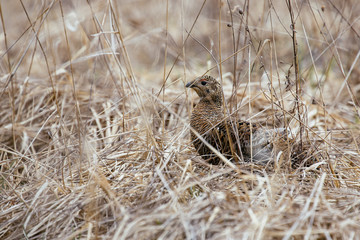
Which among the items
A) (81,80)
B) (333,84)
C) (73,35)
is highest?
(73,35)

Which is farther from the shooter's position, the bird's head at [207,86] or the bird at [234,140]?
the bird's head at [207,86]

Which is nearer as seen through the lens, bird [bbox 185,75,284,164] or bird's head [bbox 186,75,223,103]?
bird [bbox 185,75,284,164]

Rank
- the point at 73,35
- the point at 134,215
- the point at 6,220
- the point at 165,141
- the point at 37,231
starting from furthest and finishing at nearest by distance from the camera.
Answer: the point at 73,35
the point at 165,141
the point at 6,220
the point at 37,231
the point at 134,215

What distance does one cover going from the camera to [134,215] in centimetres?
193

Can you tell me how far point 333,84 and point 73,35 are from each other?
3.23m

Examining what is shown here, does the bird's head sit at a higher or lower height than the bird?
higher

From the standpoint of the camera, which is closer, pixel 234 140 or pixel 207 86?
pixel 234 140

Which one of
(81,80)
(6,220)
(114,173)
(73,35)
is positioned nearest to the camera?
(6,220)

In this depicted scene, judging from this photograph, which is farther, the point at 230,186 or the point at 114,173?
the point at 114,173

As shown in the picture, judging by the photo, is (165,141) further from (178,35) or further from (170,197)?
(178,35)

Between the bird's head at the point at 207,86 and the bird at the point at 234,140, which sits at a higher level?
the bird's head at the point at 207,86

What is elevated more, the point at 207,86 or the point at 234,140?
the point at 207,86

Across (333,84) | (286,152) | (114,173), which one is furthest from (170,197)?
(333,84)

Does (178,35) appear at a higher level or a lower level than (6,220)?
higher
